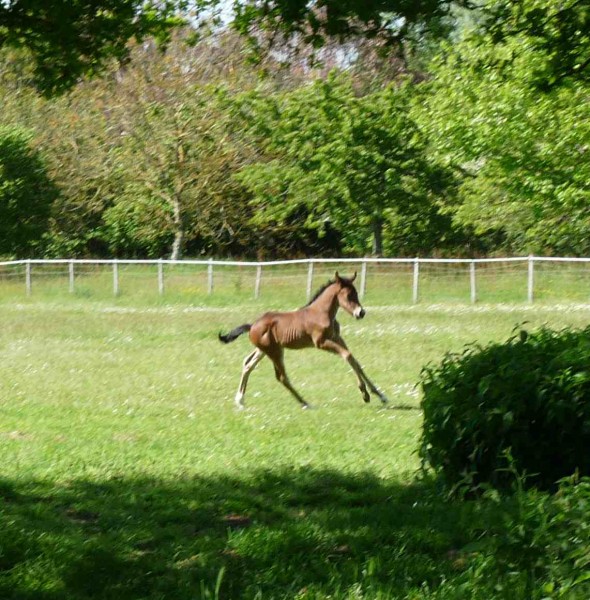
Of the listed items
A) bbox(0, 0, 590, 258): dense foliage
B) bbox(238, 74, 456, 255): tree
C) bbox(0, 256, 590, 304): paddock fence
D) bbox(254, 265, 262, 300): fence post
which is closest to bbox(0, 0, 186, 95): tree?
bbox(0, 0, 590, 258): dense foliage

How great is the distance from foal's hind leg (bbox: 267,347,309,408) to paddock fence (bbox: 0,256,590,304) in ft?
52.9

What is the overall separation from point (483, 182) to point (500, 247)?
372 inches

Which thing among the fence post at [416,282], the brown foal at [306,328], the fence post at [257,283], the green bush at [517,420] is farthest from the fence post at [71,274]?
the green bush at [517,420]

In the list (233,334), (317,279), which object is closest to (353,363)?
(233,334)

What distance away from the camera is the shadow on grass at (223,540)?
18.8ft

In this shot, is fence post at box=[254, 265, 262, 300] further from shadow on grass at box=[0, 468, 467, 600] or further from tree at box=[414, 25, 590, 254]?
shadow on grass at box=[0, 468, 467, 600]

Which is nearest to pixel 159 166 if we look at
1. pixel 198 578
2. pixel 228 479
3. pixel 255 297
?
pixel 255 297

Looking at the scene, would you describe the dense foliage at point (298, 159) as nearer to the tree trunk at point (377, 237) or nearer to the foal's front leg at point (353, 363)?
the tree trunk at point (377, 237)

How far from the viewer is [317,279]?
34312 mm

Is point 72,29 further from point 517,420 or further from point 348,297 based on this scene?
point 348,297

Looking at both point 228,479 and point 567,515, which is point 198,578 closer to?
point 567,515

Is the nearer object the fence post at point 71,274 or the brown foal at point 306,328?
the brown foal at point 306,328

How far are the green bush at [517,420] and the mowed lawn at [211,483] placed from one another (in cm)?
42

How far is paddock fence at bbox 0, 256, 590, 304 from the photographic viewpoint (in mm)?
31328
